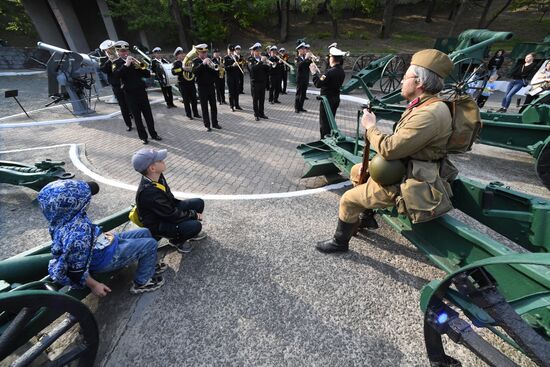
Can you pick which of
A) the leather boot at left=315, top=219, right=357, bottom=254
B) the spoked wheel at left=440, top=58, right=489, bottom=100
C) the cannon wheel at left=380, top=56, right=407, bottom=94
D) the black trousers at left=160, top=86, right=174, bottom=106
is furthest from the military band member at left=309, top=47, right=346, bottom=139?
the black trousers at left=160, top=86, right=174, bottom=106

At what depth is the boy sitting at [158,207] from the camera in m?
2.40

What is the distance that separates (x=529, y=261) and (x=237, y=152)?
520 centimetres

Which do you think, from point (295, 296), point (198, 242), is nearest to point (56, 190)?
point (198, 242)

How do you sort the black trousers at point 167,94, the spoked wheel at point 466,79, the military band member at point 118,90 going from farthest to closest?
the black trousers at point 167,94 < the spoked wheel at point 466,79 < the military band member at point 118,90

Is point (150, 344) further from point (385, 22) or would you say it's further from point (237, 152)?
point (385, 22)

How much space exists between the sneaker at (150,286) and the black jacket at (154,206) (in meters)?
0.44

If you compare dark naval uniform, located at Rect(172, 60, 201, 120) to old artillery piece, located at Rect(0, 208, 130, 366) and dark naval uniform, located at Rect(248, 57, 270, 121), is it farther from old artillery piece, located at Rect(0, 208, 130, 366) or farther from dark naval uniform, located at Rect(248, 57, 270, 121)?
old artillery piece, located at Rect(0, 208, 130, 366)

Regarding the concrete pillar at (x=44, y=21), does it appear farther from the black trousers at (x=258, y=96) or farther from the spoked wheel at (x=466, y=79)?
the spoked wheel at (x=466, y=79)

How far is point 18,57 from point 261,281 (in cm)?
2506

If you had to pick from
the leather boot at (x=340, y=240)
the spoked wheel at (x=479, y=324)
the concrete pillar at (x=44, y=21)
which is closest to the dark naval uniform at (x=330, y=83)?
the leather boot at (x=340, y=240)

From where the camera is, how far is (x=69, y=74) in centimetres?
816

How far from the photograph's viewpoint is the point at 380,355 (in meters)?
1.98

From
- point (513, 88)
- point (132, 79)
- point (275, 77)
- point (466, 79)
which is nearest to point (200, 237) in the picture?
point (132, 79)

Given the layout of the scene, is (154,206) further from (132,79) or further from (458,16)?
(458,16)
